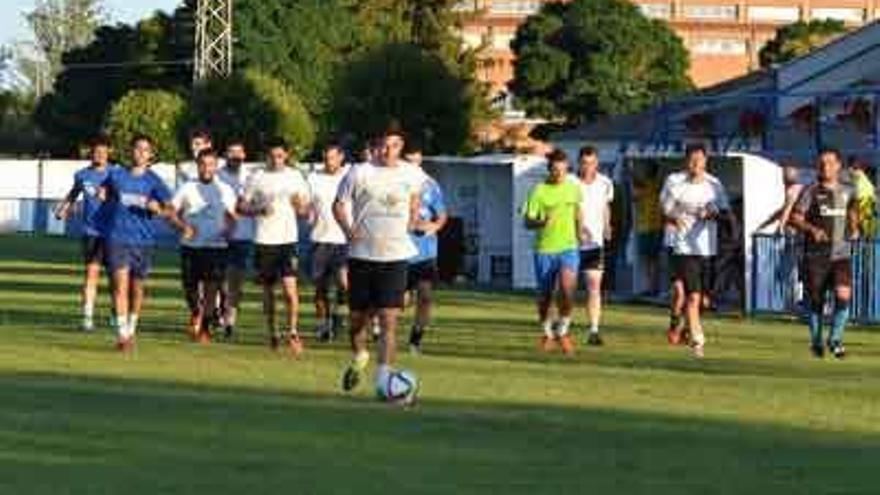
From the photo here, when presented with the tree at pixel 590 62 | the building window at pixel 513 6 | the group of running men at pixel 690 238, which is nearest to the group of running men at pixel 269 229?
the group of running men at pixel 690 238

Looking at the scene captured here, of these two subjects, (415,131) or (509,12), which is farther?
(509,12)

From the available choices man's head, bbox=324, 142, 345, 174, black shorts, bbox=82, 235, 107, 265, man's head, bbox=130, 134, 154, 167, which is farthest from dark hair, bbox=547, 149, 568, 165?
black shorts, bbox=82, 235, 107, 265

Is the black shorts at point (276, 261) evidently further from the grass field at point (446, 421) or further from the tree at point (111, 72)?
the tree at point (111, 72)

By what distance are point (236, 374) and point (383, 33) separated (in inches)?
2986

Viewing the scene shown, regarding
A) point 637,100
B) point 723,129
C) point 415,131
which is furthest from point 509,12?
point 723,129

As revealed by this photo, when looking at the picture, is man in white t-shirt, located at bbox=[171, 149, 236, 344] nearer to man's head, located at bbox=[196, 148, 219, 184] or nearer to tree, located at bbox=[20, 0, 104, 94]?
man's head, located at bbox=[196, 148, 219, 184]

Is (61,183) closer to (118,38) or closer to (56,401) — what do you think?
(118,38)

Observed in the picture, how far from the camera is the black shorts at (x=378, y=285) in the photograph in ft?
53.5

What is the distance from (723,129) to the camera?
126 ft


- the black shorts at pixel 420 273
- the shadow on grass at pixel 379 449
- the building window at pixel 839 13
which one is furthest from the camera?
the building window at pixel 839 13

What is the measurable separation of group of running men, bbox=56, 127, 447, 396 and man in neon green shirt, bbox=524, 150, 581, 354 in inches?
40.4

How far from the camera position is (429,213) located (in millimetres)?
20453

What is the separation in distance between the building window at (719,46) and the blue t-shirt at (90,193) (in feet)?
410

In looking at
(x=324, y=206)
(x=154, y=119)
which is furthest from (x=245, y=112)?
(x=324, y=206)
